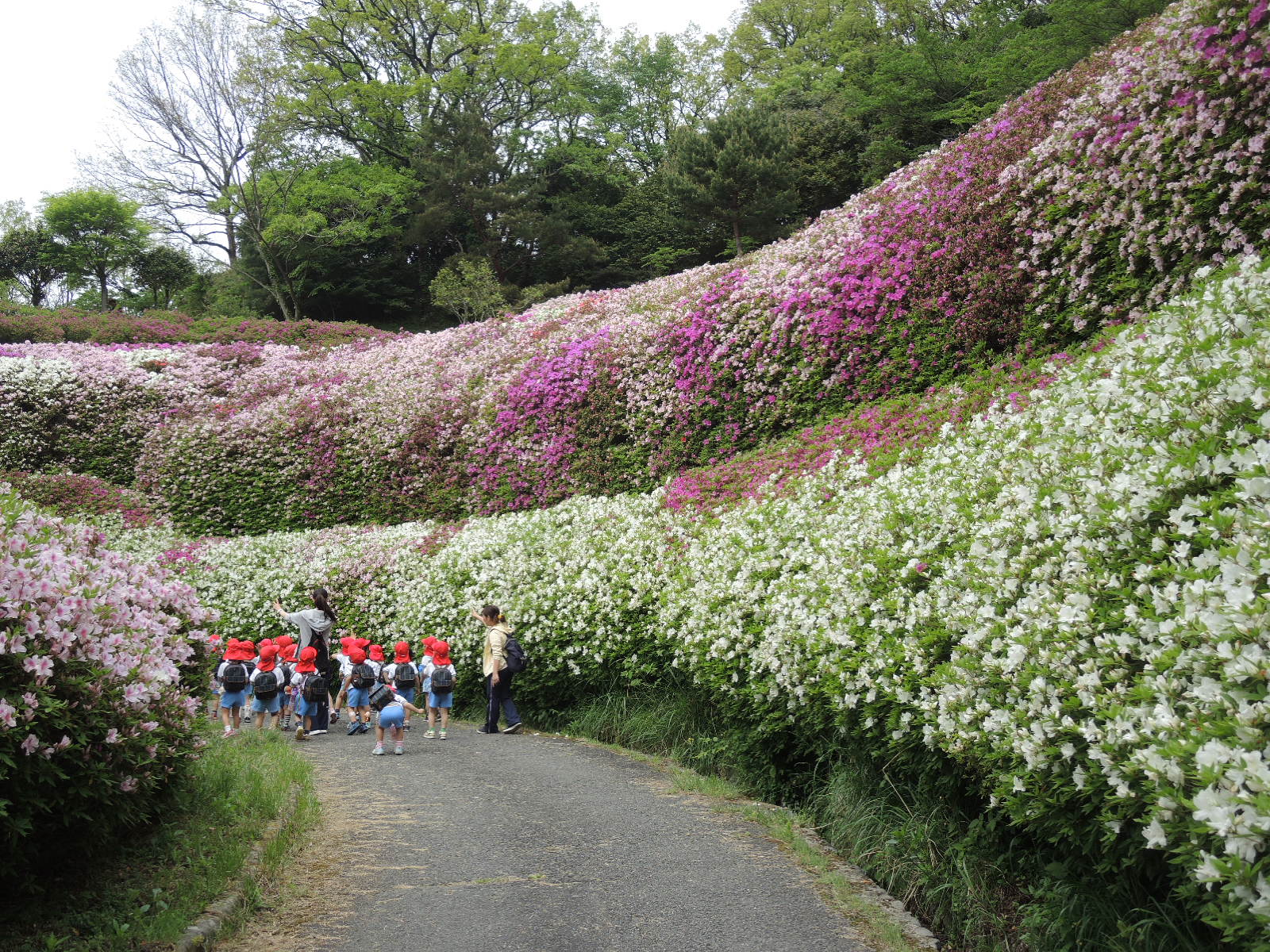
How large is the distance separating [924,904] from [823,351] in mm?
6722

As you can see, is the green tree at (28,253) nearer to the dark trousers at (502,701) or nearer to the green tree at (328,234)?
the green tree at (328,234)

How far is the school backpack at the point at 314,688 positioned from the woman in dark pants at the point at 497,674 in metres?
2.02

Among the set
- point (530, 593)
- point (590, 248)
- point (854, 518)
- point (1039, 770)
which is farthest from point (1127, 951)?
point (590, 248)

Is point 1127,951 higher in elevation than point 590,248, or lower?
lower

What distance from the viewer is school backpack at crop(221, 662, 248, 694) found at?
9766 mm

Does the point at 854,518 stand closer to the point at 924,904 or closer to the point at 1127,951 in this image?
the point at 924,904

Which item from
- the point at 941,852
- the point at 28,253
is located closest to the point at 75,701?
the point at 941,852

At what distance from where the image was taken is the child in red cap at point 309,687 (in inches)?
400

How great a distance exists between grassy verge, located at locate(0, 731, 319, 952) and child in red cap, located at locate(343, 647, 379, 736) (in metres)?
3.46

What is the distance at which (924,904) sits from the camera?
4332 millimetres

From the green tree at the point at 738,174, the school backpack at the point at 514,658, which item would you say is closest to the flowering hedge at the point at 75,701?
the school backpack at the point at 514,658

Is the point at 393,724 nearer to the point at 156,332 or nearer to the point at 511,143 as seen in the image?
the point at 156,332

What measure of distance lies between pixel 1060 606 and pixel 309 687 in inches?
344

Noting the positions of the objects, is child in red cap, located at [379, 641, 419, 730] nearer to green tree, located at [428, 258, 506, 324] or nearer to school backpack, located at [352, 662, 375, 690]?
school backpack, located at [352, 662, 375, 690]
